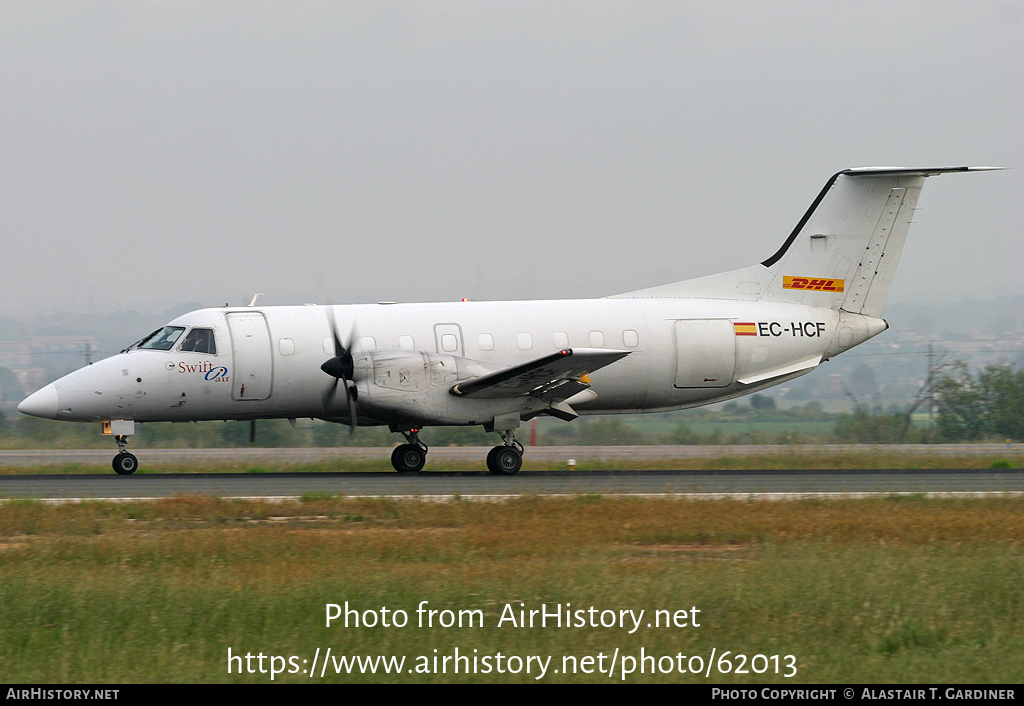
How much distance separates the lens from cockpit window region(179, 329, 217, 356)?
20500 millimetres

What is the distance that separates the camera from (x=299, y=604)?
28.2ft

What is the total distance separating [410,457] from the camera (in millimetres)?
21266

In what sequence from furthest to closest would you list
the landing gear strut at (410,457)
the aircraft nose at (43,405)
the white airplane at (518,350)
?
1. the landing gear strut at (410,457)
2. the white airplane at (518,350)
3. the aircraft nose at (43,405)

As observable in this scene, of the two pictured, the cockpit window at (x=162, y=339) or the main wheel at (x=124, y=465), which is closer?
the cockpit window at (x=162, y=339)

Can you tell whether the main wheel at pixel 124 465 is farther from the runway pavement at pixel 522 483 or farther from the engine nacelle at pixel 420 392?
the engine nacelle at pixel 420 392

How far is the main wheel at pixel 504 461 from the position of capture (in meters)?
20.5

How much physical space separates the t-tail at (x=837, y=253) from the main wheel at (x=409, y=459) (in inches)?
232

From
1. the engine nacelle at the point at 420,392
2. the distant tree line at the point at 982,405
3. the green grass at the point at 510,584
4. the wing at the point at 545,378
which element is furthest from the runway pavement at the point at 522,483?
the distant tree line at the point at 982,405

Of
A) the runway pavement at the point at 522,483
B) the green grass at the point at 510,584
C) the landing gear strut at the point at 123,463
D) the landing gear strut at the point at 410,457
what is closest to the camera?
the green grass at the point at 510,584

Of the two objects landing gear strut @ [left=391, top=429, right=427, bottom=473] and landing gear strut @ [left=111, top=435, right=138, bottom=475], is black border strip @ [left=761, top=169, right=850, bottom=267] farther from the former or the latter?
landing gear strut @ [left=111, top=435, right=138, bottom=475]

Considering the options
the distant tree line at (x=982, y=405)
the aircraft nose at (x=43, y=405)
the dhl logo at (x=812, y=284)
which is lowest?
the distant tree line at (x=982, y=405)

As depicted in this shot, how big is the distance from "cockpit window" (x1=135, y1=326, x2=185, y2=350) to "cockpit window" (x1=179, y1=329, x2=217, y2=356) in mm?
261

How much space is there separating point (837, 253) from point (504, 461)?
913cm
